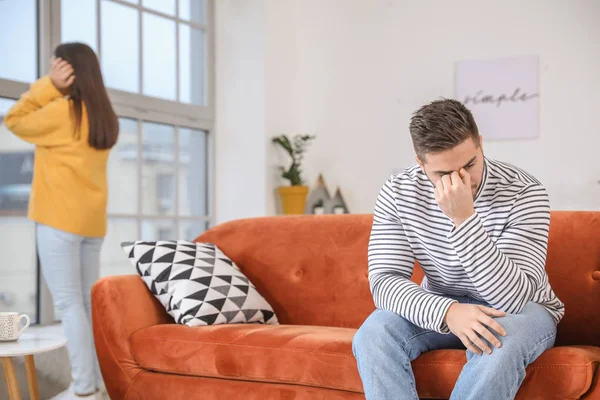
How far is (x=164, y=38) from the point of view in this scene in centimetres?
439

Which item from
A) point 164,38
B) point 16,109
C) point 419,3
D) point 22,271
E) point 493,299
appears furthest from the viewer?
point 419,3

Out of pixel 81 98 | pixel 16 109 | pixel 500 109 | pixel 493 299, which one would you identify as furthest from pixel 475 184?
pixel 500 109

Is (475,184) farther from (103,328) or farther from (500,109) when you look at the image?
(500,109)

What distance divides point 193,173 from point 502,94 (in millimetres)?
2055

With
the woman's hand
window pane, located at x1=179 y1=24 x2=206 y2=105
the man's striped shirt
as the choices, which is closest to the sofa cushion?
the man's striped shirt

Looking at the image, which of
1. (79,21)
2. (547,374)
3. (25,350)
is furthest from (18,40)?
(547,374)

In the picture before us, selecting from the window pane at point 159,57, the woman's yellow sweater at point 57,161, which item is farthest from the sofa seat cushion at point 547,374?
the window pane at point 159,57

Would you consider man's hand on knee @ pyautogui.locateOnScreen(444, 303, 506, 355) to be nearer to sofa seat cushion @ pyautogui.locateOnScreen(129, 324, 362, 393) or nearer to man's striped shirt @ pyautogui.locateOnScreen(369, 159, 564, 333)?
man's striped shirt @ pyautogui.locateOnScreen(369, 159, 564, 333)

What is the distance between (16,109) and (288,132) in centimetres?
227

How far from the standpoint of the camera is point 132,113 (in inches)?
160

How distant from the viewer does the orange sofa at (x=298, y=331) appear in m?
1.86

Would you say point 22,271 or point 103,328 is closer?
point 103,328

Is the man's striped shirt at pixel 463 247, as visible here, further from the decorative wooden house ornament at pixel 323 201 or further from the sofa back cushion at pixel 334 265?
the decorative wooden house ornament at pixel 323 201

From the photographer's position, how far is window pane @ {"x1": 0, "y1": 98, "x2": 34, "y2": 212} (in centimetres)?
335
